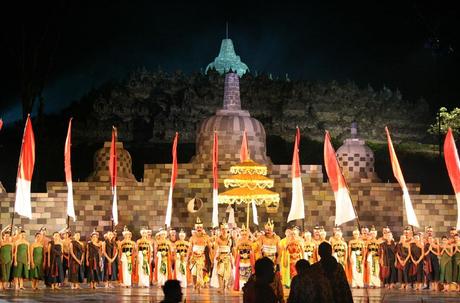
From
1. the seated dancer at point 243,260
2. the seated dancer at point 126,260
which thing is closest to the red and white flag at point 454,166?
the seated dancer at point 243,260

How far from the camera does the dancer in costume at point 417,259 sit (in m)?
21.0

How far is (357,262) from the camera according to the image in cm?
2119

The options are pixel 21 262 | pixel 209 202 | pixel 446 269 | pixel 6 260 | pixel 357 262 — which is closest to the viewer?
pixel 6 260

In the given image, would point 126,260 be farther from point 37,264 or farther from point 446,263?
point 446,263

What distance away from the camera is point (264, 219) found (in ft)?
86.5

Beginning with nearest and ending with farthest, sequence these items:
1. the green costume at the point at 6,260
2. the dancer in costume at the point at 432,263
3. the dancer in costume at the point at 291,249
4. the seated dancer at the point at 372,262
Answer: the dancer in costume at the point at 291,249 < the green costume at the point at 6,260 < the dancer in costume at the point at 432,263 < the seated dancer at the point at 372,262

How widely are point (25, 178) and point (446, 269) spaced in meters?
10.1

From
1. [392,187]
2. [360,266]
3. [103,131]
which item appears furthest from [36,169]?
[360,266]

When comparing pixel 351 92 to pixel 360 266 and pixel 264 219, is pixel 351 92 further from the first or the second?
pixel 360 266

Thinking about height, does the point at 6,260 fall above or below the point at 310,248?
below

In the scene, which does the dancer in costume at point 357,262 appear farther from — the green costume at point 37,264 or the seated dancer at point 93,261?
the green costume at point 37,264

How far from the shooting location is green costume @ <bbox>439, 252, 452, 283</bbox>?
20594mm

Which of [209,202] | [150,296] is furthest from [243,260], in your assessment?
[209,202]

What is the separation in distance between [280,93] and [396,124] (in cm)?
671
